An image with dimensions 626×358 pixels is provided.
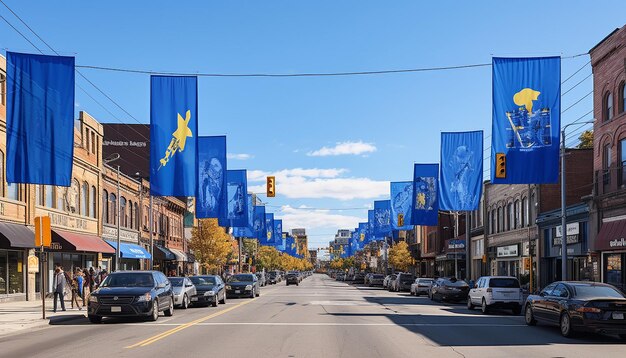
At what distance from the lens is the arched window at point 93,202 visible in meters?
43.5

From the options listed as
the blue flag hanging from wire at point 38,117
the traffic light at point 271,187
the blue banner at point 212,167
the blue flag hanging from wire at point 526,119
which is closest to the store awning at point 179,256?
the traffic light at point 271,187

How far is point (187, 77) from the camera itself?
91.4ft

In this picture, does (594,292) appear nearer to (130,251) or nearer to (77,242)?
(77,242)

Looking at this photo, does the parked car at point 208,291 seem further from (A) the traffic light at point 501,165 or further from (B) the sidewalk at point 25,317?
(A) the traffic light at point 501,165

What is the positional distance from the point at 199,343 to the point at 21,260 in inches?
817

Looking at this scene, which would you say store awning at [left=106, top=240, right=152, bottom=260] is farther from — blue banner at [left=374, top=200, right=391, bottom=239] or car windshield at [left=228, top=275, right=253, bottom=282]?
blue banner at [left=374, top=200, right=391, bottom=239]

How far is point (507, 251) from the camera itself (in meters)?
54.2

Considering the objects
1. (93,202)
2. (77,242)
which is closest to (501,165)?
(77,242)

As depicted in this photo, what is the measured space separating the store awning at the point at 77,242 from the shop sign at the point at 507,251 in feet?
96.8

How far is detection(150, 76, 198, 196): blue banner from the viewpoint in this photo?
2784cm

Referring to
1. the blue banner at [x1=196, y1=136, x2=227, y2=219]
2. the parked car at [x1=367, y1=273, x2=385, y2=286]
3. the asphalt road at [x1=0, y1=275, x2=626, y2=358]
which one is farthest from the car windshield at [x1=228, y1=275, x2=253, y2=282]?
the parked car at [x1=367, y1=273, x2=385, y2=286]

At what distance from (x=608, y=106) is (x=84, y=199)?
101ft

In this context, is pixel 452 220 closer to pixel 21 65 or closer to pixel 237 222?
pixel 237 222

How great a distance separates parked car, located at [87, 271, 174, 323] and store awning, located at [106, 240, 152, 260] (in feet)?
79.0
